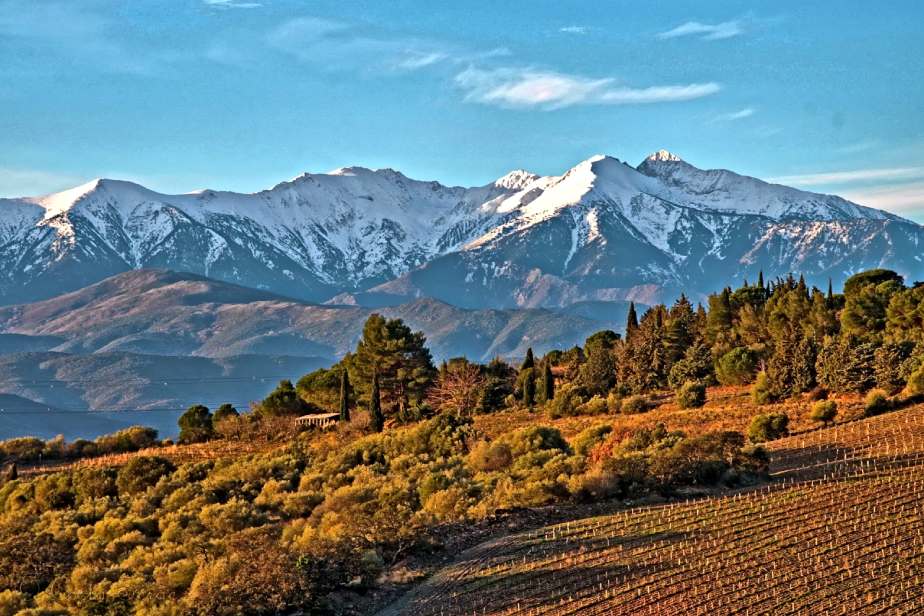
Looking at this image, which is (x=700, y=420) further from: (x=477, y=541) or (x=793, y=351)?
(x=477, y=541)

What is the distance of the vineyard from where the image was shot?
38500 millimetres

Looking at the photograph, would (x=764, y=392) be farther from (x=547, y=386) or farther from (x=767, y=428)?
(x=547, y=386)

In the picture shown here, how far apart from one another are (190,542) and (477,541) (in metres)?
15.3

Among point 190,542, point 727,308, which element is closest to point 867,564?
point 190,542

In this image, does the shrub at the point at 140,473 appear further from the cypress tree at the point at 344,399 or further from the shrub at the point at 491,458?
the shrub at the point at 491,458

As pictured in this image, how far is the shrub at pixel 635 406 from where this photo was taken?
100975 millimetres

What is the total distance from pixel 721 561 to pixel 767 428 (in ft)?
128

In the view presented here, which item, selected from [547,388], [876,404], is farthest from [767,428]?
[547,388]

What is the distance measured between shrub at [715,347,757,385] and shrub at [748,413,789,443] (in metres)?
26.2

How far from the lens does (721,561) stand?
4288cm

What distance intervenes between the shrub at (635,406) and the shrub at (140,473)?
127ft

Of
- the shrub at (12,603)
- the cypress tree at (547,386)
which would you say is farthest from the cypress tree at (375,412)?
the shrub at (12,603)

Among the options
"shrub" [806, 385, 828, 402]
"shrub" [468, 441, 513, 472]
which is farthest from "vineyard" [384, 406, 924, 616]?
"shrub" [806, 385, 828, 402]

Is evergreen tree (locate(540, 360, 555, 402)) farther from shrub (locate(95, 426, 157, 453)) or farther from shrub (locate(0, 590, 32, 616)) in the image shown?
shrub (locate(0, 590, 32, 616))
